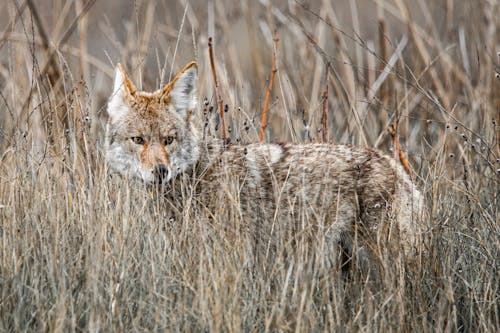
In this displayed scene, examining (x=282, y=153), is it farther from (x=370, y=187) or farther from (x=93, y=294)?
(x=93, y=294)

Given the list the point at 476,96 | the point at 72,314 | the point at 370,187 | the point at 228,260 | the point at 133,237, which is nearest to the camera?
the point at 72,314

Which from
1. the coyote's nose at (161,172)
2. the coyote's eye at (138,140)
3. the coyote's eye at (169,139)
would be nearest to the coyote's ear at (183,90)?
Result: the coyote's eye at (169,139)

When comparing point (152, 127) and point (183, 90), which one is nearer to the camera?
point (152, 127)

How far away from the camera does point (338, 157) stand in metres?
5.34

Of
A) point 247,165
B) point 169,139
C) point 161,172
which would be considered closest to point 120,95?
point 169,139

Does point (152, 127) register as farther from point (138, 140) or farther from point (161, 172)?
point (161, 172)

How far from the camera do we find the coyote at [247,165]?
16.7 feet

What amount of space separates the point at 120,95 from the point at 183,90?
1.39ft

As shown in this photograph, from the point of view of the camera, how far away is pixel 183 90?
541cm

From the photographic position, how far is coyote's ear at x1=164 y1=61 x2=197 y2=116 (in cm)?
527

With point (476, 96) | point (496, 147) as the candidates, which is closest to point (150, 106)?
point (496, 147)

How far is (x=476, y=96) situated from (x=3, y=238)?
14.3ft

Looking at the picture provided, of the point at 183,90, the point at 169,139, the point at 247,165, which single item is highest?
the point at 183,90

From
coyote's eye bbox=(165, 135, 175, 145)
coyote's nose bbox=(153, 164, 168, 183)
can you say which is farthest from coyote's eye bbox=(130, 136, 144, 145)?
coyote's nose bbox=(153, 164, 168, 183)
